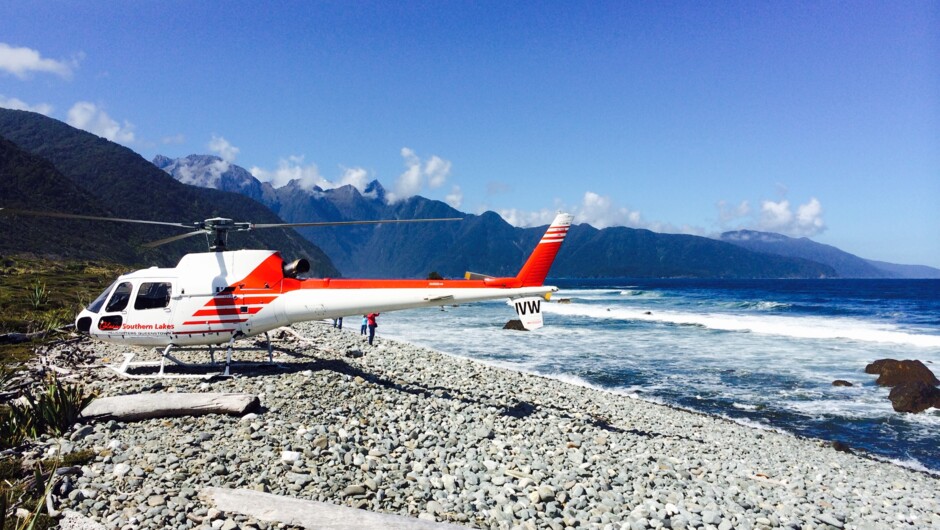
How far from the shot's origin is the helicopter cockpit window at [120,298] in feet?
39.7

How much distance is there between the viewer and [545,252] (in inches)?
447

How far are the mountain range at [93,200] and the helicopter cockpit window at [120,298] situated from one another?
529 inches

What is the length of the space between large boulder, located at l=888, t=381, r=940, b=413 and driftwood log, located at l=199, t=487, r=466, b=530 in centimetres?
1855

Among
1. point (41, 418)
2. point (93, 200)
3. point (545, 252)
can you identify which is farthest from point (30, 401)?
point (93, 200)

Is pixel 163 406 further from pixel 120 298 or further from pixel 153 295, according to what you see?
pixel 120 298

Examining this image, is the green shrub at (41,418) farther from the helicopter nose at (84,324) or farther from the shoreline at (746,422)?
the shoreline at (746,422)

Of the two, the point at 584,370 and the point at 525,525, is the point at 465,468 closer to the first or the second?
the point at 525,525

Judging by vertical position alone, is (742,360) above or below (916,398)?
below

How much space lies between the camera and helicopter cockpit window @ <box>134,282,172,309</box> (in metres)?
12.1

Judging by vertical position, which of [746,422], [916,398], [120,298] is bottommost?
[746,422]

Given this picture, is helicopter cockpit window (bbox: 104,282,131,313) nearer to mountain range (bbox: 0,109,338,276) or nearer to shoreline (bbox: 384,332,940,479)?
mountain range (bbox: 0,109,338,276)

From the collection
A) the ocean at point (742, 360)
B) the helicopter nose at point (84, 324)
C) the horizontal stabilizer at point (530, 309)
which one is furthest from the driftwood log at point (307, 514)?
the ocean at point (742, 360)

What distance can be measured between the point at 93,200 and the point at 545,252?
102 m

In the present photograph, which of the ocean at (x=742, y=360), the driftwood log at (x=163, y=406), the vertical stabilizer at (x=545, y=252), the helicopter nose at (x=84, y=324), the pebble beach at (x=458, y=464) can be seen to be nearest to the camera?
the pebble beach at (x=458, y=464)
